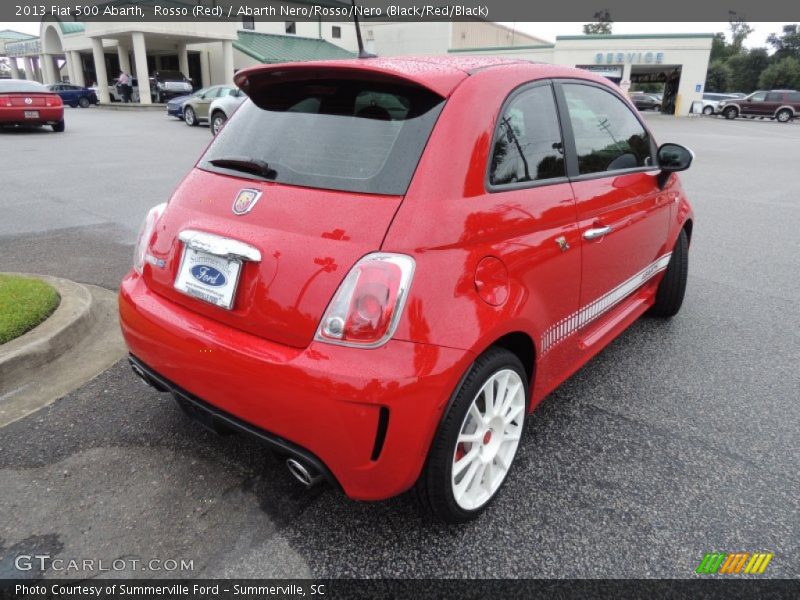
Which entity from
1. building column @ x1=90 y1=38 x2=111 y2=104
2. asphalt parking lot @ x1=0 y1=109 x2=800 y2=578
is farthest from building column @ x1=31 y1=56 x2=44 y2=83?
asphalt parking lot @ x1=0 y1=109 x2=800 y2=578

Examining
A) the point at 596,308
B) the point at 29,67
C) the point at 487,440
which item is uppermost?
the point at 29,67

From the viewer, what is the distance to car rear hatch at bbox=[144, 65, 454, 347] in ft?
6.48

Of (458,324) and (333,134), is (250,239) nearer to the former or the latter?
(333,134)

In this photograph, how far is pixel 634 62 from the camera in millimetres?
40688

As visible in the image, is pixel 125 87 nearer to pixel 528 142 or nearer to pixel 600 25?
pixel 528 142

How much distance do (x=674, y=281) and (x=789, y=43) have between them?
92750 mm

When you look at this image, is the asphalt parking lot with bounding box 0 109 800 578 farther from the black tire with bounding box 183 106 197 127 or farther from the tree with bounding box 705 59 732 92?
the tree with bounding box 705 59 732 92

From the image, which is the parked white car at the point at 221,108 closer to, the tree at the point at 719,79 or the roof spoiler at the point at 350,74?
the roof spoiler at the point at 350,74

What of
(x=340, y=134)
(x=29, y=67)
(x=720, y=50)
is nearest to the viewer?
(x=340, y=134)

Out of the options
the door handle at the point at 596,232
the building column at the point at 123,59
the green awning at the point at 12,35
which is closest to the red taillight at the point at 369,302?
the door handle at the point at 596,232

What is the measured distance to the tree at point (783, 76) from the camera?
5678 cm

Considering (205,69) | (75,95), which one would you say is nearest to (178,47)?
(205,69)

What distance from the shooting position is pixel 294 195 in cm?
214

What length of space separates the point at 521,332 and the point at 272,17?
50.4 m
